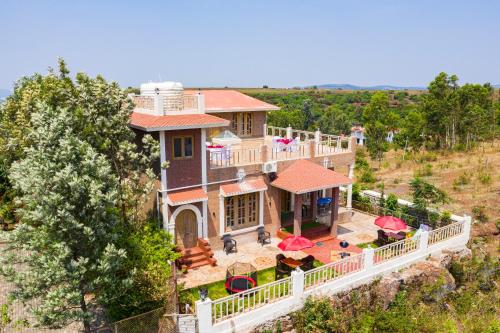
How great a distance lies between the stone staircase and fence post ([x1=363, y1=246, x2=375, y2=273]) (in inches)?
251

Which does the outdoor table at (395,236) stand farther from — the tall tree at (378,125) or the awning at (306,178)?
the tall tree at (378,125)

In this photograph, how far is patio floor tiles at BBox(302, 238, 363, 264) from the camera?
1752cm

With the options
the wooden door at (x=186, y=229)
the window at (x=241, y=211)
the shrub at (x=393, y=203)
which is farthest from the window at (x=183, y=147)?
the shrub at (x=393, y=203)

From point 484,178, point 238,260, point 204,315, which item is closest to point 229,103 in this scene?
point 238,260

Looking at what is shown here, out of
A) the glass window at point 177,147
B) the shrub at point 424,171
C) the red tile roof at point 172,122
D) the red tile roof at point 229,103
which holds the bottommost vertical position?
the shrub at point 424,171

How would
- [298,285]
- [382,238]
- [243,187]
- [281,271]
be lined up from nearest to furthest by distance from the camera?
1. [298,285]
2. [281,271]
3. [243,187]
4. [382,238]

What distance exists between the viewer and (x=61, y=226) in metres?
8.95

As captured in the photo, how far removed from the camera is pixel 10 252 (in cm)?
958

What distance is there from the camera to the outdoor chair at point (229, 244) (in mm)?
17875

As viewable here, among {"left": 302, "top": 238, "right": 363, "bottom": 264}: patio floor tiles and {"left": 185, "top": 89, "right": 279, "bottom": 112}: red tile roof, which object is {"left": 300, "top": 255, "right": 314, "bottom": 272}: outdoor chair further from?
{"left": 185, "top": 89, "right": 279, "bottom": 112}: red tile roof

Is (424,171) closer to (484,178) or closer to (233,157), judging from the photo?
(484,178)

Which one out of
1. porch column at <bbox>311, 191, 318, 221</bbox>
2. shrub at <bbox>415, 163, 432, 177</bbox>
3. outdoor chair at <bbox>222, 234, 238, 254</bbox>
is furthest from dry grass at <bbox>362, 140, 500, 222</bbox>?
outdoor chair at <bbox>222, 234, 238, 254</bbox>

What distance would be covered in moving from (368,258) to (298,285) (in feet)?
12.1

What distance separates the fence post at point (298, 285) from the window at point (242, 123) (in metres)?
11.8
